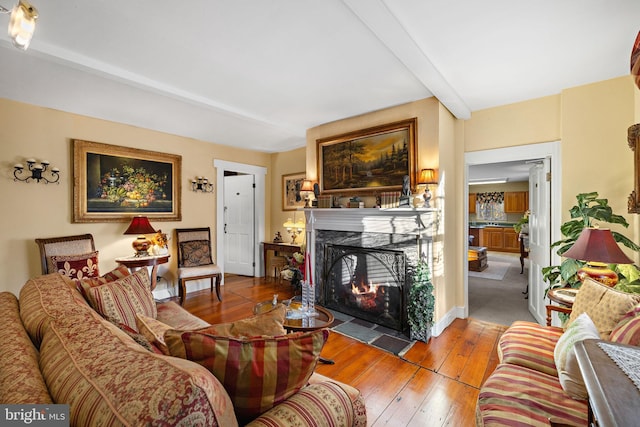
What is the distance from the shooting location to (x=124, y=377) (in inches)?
26.4

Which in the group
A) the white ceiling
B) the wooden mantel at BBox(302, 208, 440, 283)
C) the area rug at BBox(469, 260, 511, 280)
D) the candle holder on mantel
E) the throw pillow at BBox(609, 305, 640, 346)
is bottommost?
the area rug at BBox(469, 260, 511, 280)

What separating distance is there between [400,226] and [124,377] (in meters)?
2.71

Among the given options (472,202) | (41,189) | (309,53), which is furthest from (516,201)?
(41,189)

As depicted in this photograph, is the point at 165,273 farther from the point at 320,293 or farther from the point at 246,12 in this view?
the point at 246,12

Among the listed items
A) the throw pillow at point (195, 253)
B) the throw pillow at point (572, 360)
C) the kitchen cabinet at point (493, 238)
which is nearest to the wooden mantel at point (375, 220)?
the throw pillow at point (572, 360)

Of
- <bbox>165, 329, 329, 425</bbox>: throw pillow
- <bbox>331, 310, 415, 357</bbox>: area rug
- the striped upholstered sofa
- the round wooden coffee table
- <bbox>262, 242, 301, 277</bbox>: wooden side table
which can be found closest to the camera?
<bbox>165, 329, 329, 425</bbox>: throw pillow

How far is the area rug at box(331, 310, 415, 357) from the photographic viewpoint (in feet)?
8.73

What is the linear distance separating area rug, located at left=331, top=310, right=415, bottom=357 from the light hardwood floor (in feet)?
0.25

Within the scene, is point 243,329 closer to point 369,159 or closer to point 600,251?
point 600,251

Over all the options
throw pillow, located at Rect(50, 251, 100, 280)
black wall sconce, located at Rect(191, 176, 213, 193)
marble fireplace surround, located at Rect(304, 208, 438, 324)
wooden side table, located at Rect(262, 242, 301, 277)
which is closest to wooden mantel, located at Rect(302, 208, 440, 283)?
marble fireplace surround, located at Rect(304, 208, 438, 324)

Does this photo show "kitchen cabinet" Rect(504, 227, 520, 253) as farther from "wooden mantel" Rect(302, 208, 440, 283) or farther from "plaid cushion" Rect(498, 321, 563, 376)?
"plaid cushion" Rect(498, 321, 563, 376)

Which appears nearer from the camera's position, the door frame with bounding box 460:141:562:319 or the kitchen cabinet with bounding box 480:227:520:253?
the door frame with bounding box 460:141:562:319

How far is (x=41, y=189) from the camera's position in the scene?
3223 millimetres

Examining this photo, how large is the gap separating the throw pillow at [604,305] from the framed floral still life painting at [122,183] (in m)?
4.82
